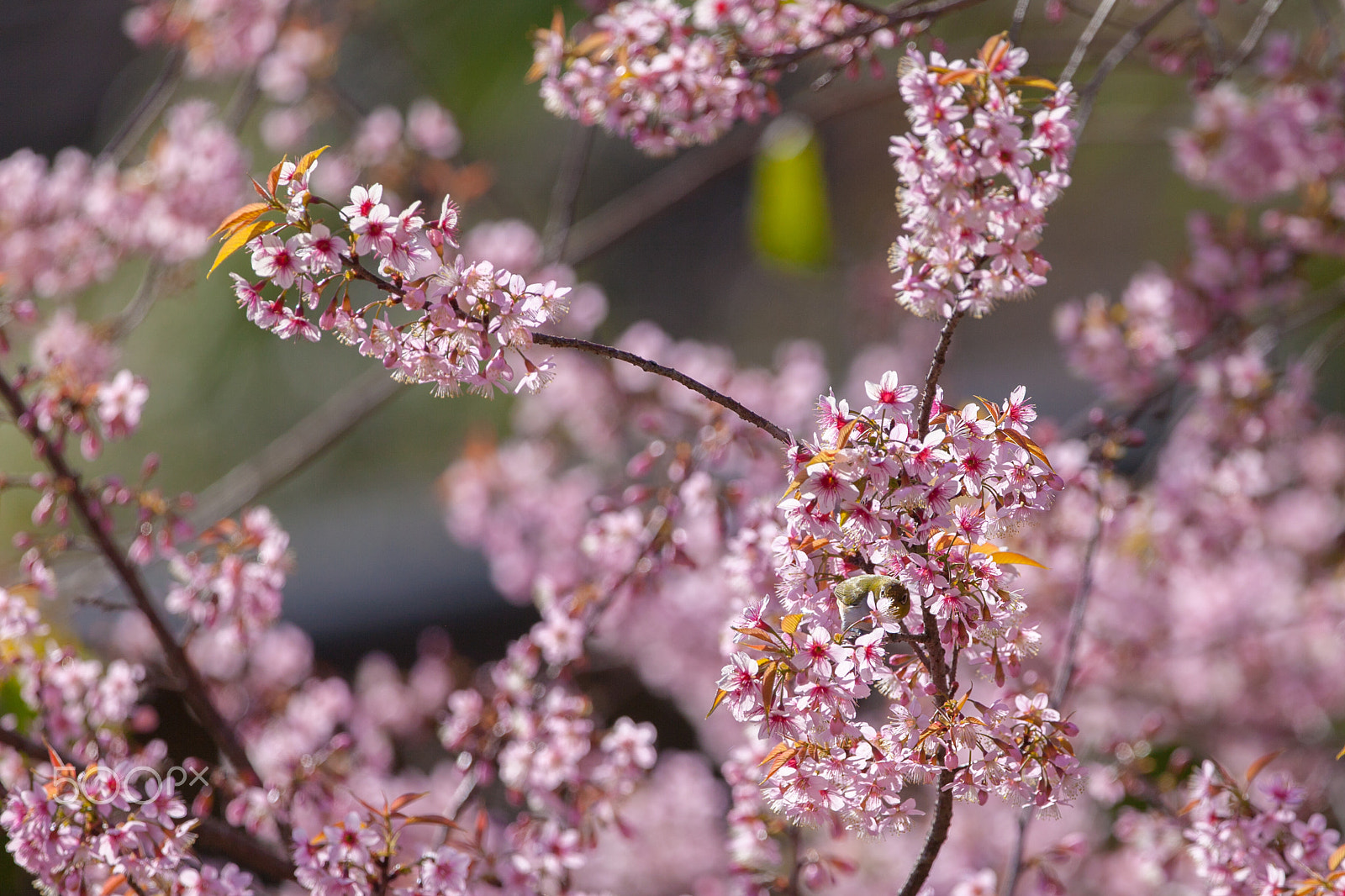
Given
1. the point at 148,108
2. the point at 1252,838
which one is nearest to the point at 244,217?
the point at 1252,838

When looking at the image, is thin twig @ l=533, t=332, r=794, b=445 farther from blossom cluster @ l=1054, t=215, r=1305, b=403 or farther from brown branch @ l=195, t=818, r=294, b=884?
blossom cluster @ l=1054, t=215, r=1305, b=403

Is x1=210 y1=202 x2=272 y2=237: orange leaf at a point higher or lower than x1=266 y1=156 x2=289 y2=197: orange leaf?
lower

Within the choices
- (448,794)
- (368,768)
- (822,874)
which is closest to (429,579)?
(448,794)

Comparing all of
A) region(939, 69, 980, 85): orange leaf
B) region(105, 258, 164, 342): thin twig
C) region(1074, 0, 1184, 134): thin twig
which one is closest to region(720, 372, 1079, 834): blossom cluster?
region(939, 69, 980, 85): orange leaf

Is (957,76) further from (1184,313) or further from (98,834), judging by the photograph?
(1184,313)

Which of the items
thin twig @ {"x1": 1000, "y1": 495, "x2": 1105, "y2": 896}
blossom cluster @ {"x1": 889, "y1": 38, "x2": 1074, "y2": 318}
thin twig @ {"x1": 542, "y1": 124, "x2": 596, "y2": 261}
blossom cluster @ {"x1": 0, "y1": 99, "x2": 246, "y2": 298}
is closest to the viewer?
blossom cluster @ {"x1": 889, "y1": 38, "x2": 1074, "y2": 318}


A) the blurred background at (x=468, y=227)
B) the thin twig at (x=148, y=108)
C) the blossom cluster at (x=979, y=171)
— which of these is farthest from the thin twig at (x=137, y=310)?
the blurred background at (x=468, y=227)

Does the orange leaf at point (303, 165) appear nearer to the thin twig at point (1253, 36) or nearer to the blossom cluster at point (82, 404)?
the blossom cluster at point (82, 404)
